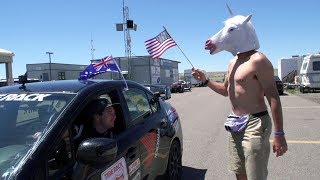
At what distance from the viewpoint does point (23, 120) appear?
3863 millimetres

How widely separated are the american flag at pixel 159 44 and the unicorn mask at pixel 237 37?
4.26 ft

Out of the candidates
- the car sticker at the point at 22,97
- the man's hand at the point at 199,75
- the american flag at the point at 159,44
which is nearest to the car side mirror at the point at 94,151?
the car sticker at the point at 22,97

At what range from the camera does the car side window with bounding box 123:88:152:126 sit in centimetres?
477

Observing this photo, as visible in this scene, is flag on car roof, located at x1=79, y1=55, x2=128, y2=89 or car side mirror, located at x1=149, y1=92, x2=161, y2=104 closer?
flag on car roof, located at x1=79, y1=55, x2=128, y2=89

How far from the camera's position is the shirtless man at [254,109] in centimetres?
398

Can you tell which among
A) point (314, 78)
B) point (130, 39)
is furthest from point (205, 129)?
point (130, 39)

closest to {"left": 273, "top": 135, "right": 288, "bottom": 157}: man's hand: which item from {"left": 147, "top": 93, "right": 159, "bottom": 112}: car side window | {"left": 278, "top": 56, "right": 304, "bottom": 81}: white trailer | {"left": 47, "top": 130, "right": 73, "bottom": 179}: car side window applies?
{"left": 47, "top": 130, "right": 73, "bottom": 179}: car side window

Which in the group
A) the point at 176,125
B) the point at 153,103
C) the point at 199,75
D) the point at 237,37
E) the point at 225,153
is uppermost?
the point at 237,37

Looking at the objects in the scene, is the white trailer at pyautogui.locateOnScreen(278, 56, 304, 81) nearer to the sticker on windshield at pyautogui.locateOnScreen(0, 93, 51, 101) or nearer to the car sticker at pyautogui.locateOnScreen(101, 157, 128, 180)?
the car sticker at pyautogui.locateOnScreen(101, 157, 128, 180)

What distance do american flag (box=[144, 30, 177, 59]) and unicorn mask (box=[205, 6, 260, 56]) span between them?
51.1 inches

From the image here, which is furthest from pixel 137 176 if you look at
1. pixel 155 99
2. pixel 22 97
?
pixel 155 99

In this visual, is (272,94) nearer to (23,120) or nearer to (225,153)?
(23,120)

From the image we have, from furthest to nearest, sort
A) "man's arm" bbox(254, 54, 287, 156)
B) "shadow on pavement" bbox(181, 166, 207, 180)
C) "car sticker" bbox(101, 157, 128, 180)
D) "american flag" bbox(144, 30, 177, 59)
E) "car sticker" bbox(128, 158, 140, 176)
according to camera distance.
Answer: "shadow on pavement" bbox(181, 166, 207, 180)
"american flag" bbox(144, 30, 177, 59)
"car sticker" bbox(128, 158, 140, 176)
"man's arm" bbox(254, 54, 287, 156)
"car sticker" bbox(101, 157, 128, 180)

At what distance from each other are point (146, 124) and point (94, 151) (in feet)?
6.11
